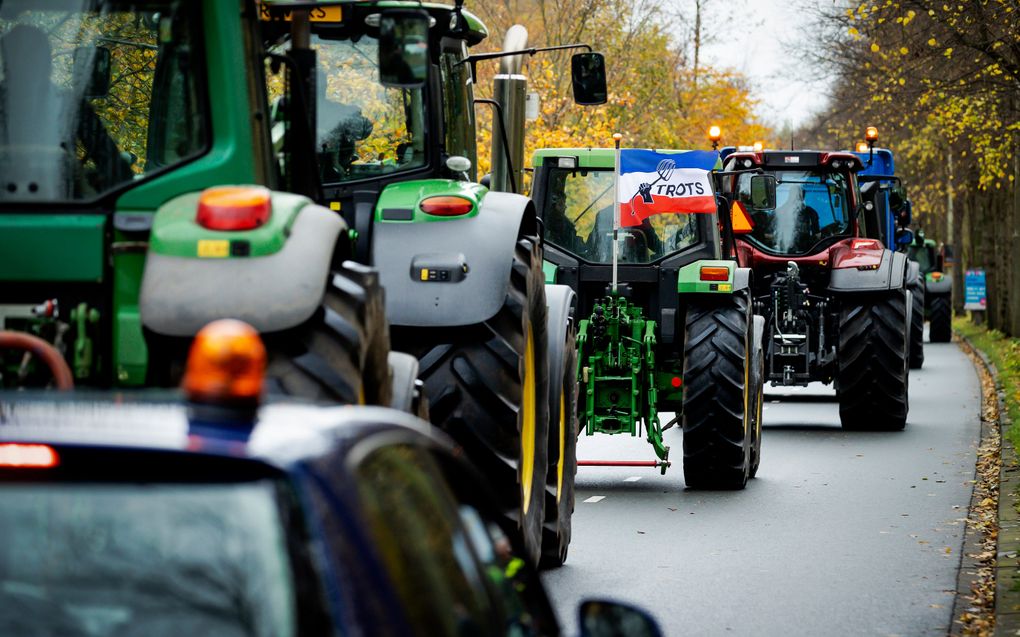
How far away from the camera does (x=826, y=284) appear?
20.1 m

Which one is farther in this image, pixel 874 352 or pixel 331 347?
pixel 874 352

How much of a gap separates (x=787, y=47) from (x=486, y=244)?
31.0 meters

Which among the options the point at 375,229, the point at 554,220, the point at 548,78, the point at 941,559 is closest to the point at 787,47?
the point at 548,78

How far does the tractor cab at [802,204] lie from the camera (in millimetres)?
20547

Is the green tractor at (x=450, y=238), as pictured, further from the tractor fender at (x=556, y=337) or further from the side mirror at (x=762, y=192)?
the side mirror at (x=762, y=192)

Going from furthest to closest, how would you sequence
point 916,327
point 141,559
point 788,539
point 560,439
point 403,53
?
point 916,327 → point 788,539 → point 560,439 → point 403,53 → point 141,559

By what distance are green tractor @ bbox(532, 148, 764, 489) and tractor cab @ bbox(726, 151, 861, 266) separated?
4.38 meters

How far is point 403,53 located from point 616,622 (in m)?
3.28

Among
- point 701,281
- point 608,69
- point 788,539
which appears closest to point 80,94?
point 788,539

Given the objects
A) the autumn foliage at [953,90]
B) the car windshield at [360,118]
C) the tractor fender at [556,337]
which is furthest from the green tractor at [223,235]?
the autumn foliage at [953,90]

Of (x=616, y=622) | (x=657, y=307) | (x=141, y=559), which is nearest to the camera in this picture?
(x=141, y=559)

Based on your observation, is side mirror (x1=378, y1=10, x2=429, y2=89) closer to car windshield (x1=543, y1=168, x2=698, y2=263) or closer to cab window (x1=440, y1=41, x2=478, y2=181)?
cab window (x1=440, y1=41, x2=478, y2=181)

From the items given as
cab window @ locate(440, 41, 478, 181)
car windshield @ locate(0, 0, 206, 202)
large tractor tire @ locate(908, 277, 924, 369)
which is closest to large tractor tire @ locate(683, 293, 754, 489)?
cab window @ locate(440, 41, 478, 181)

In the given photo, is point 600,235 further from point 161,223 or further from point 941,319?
point 941,319
